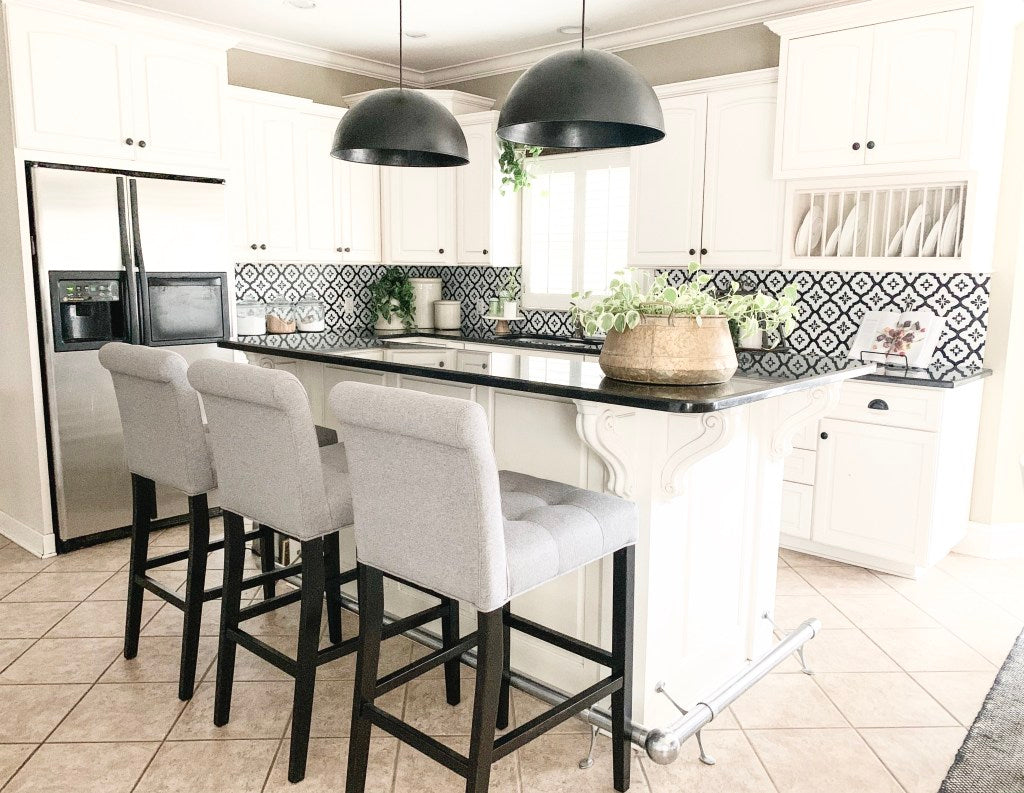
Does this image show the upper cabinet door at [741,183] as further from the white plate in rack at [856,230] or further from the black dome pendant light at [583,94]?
the black dome pendant light at [583,94]

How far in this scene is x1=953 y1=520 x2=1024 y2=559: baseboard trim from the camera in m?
4.06

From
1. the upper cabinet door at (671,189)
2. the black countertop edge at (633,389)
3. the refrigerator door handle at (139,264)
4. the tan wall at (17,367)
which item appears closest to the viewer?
the black countertop edge at (633,389)

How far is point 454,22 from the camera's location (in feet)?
15.2

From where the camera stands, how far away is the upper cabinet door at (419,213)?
5.45m

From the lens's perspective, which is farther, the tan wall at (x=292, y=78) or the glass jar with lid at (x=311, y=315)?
the glass jar with lid at (x=311, y=315)

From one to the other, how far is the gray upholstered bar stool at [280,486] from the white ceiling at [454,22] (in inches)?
115

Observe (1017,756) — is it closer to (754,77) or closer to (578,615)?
(578,615)

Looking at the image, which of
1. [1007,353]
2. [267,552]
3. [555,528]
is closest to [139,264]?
[267,552]

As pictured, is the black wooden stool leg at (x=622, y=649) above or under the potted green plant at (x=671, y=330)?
under

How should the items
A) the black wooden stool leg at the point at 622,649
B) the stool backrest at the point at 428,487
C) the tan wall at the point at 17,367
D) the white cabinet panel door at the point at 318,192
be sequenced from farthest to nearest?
the white cabinet panel door at the point at 318,192
the tan wall at the point at 17,367
the black wooden stool leg at the point at 622,649
the stool backrest at the point at 428,487

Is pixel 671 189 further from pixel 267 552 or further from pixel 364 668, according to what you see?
pixel 364 668

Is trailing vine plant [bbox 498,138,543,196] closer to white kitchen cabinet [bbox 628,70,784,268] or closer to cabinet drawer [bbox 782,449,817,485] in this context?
white kitchen cabinet [bbox 628,70,784,268]

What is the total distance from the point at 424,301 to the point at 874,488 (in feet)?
11.0

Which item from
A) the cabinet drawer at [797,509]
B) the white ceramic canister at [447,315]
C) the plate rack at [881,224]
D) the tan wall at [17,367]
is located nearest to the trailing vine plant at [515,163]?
the white ceramic canister at [447,315]
